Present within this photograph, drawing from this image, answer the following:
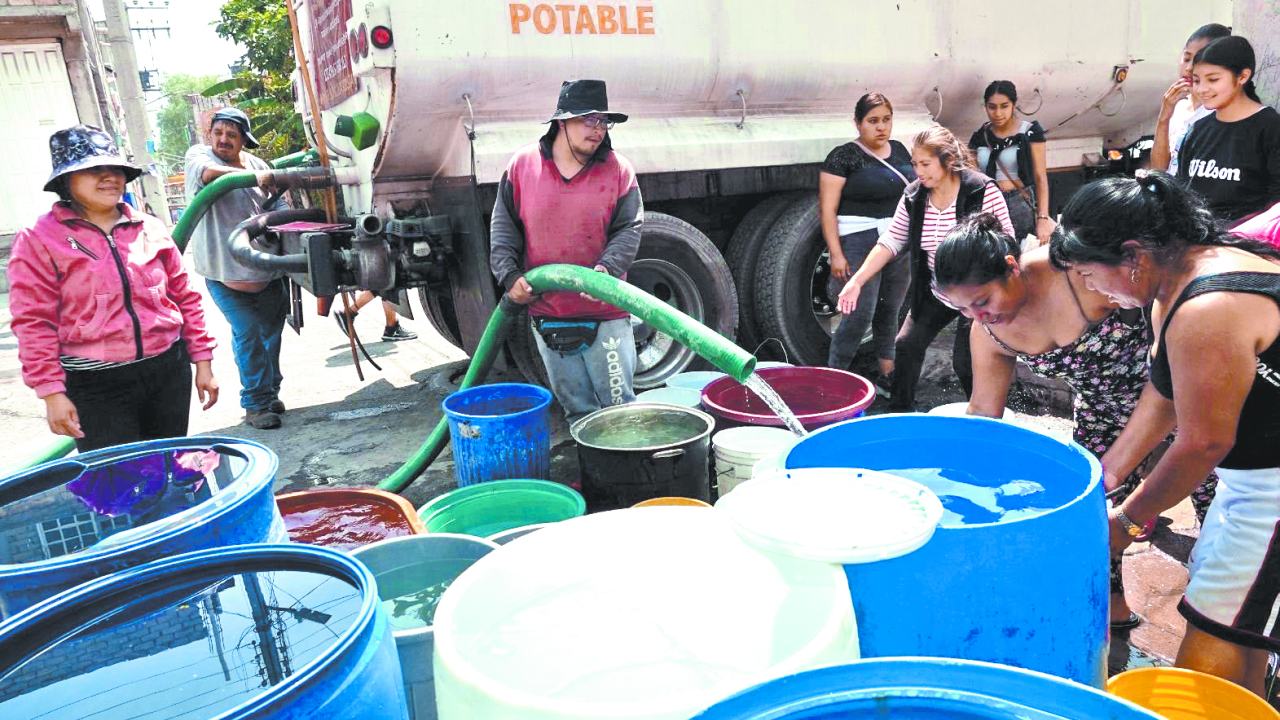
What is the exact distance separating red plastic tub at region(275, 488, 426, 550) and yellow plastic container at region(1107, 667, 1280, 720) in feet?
5.75

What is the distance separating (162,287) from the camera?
2.78 m

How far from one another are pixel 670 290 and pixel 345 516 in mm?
2450

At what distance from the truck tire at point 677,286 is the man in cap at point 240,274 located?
207cm

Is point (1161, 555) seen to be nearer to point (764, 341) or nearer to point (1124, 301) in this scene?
point (1124, 301)

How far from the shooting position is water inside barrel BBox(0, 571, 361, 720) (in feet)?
3.33

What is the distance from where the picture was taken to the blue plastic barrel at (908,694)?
792 millimetres

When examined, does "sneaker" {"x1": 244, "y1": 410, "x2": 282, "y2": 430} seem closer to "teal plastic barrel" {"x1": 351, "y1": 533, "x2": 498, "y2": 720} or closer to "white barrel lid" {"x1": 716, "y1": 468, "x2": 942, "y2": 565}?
"teal plastic barrel" {"x1": 351, "y1": 533, "x2": 498, "y2": 720}

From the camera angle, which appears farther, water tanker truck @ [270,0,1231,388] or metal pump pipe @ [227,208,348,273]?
metal pump pipe @ [227,208,348,273]

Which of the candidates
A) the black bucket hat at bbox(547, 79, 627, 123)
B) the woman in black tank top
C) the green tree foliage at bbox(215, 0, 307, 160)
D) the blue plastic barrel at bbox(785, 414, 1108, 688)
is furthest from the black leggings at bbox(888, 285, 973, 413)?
the green tree foliage at bbox(215, 0, 307, 160)

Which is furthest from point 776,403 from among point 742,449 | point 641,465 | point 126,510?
point 126,510

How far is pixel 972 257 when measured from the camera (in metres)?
2.05

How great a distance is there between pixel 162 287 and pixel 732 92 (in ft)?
9.85

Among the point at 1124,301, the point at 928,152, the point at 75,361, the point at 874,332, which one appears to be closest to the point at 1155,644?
the point at 1124,301

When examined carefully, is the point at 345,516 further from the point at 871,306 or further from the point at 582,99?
the point at 871,306
